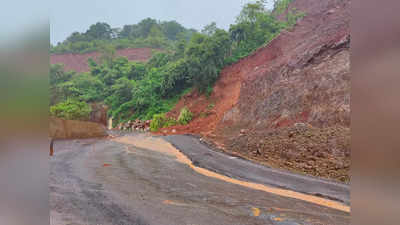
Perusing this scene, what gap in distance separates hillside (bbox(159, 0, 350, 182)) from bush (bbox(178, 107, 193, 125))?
25 centimetres

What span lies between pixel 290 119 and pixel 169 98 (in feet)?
19.8

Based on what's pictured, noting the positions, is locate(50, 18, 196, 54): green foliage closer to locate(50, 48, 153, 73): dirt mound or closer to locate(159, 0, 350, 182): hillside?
locate(50, 48, 153, 73): dirt mound

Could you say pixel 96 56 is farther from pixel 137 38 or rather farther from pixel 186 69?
pixel 186 69

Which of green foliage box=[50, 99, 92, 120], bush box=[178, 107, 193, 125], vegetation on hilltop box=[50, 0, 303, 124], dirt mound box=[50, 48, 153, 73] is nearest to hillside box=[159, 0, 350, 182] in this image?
bush box=[178, 107, 193, 125]

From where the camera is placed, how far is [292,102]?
5691mm

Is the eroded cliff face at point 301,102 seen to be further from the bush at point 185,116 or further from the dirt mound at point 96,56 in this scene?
the dirt mound at point 96,56

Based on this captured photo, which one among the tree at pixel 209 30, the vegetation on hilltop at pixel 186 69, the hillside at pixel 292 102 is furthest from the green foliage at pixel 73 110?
the tree at pixel 209 30

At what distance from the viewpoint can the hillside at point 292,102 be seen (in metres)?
4.48

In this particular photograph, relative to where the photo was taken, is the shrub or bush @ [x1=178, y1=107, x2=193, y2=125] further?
the shrub

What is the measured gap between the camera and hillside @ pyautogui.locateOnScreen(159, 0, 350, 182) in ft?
14.7
